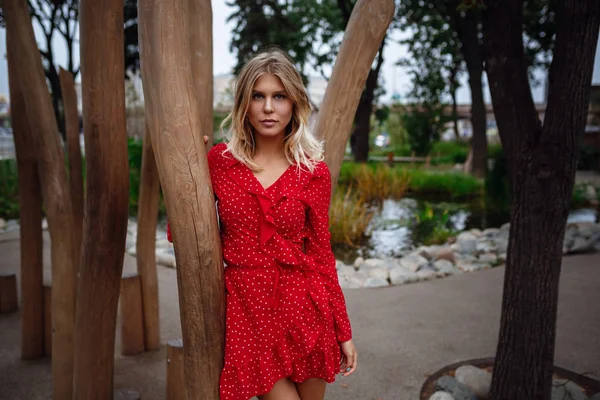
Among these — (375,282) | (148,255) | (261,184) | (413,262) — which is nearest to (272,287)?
(261,184)

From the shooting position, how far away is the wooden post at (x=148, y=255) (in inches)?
124

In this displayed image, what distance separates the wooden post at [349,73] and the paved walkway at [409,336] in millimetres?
1518

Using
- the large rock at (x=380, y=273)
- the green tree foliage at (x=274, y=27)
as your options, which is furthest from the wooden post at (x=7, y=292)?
the green tree foliage at (x=274, y=27)

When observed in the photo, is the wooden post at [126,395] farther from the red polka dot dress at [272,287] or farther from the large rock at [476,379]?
the large rock at [476,379]

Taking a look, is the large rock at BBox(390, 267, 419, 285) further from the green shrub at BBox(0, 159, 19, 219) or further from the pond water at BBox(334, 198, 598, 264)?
the green shrub at BBox(0, 159, 19, 219)

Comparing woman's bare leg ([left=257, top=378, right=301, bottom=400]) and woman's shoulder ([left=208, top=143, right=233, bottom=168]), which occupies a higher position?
woman's shoulder ([left=208, top=143, right=233, bottom=168])

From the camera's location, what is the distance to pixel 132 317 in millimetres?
3270

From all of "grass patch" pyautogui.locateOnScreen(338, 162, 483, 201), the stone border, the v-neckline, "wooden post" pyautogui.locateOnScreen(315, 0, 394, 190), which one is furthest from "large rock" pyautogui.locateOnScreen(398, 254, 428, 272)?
the v-neckline

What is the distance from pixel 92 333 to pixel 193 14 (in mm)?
1383

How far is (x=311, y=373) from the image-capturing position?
1.65 meters

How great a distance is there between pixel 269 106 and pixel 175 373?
1424mm

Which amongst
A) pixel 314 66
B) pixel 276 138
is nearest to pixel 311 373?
pixel 276 138

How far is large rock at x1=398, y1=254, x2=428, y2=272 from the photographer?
5439 millimetres

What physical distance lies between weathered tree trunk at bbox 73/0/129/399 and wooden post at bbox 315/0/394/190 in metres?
0.78
